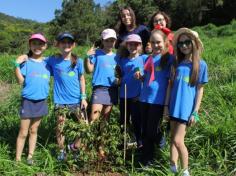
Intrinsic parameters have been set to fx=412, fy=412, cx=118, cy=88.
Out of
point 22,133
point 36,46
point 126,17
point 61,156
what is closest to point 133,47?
point 126,17

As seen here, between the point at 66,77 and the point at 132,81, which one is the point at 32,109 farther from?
the point at 132,81

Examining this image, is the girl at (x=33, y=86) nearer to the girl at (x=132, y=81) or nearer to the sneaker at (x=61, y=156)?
the sneaker at (x=61, y=156)

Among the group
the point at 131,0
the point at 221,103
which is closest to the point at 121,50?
the point at 221,103

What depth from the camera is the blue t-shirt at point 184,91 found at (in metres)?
3.88

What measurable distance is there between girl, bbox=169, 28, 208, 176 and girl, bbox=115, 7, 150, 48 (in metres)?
0.99

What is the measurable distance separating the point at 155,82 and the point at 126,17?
1071 mm

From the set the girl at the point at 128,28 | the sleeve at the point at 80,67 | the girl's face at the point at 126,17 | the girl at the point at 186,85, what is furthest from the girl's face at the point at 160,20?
the sleeve at the point at 80,67

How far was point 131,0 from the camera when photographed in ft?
132

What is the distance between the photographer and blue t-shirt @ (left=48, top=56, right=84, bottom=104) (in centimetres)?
456

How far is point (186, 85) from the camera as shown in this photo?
3.88 metres

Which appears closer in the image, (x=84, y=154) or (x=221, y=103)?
(x=84, y=154)

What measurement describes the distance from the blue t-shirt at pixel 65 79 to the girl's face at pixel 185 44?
128 cm

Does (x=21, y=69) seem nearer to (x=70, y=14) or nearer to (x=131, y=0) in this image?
(x=70, y=14)

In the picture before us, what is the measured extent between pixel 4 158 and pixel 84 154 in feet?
3.54
